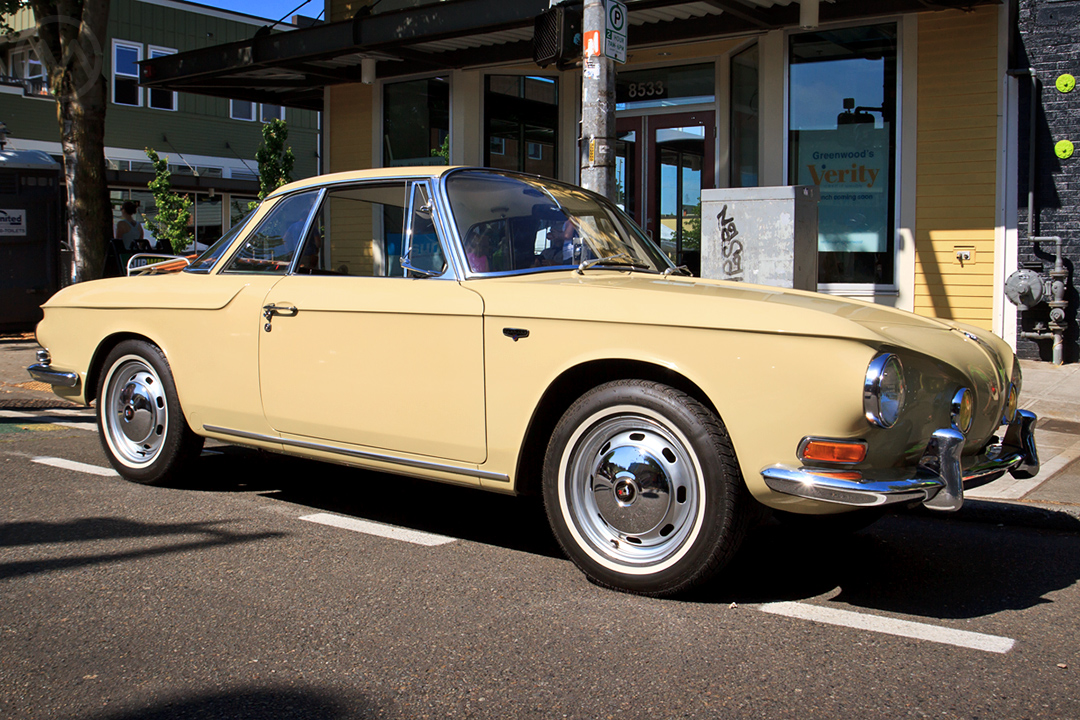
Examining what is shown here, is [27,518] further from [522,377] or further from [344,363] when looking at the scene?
[522,377]

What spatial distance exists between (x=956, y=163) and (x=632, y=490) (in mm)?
7918

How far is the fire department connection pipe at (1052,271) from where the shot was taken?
9430 millimetres

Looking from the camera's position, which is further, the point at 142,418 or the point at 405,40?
the point at 405,40

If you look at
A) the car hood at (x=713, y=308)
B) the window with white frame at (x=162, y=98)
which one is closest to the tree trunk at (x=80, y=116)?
the car hood at (x=713, y=308)

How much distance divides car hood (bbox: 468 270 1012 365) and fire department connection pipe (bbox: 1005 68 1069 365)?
6.21 metres

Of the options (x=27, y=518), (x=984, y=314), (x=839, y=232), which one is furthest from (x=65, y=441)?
(x=984, y=314)

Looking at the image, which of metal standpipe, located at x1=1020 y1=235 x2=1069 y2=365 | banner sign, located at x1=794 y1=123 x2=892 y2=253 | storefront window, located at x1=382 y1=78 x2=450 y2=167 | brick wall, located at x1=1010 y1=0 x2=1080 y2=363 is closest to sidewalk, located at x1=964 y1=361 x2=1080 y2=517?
metal standpipe, located at x1=1020 y1=235 x2=1069 y2=365

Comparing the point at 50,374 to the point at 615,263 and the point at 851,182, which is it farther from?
the point at 851,182

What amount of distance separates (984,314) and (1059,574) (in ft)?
21.5

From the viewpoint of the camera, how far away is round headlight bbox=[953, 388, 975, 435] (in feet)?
11.1

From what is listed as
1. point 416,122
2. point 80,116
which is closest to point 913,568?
point 80,116

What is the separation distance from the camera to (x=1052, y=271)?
31.1 feet

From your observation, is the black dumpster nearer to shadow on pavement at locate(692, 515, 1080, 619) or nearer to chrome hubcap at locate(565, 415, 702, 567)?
chrome hubcap at locate(565, 415, 702, 567)

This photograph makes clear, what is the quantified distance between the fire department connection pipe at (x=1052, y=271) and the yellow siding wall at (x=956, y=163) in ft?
1.06
